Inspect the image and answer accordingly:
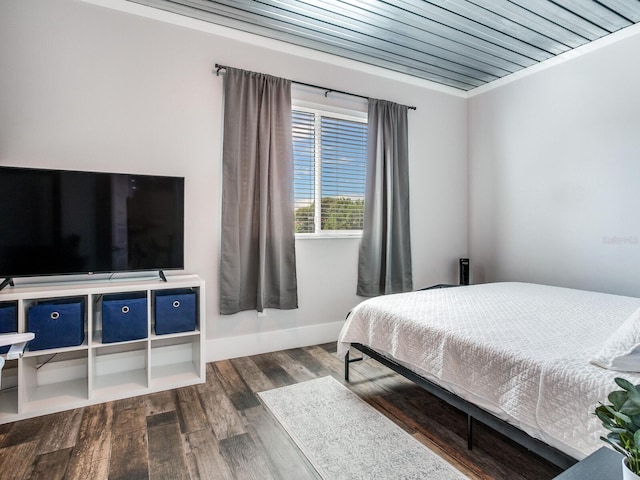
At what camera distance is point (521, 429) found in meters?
1.49

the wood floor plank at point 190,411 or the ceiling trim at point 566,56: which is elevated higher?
the ceiling trim at point 566,56

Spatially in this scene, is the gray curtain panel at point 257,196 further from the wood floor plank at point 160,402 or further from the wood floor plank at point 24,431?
the wood floor plank at point 24,431

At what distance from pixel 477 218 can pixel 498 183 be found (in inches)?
18.8

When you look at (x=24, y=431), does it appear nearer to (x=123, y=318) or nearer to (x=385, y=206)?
(x=123, y=318)

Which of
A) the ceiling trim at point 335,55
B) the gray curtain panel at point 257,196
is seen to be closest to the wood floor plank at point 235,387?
the gray curtain panel at point 257,196

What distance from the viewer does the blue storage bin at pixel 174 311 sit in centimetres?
248

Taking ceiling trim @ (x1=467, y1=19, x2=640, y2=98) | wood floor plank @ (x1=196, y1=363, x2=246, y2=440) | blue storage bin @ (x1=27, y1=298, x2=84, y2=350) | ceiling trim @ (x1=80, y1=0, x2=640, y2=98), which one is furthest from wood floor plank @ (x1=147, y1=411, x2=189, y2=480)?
ceiling trim @ (x1=467, y1=19, x2=640, y2=98)

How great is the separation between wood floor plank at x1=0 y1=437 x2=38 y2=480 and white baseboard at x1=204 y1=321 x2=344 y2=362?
1.19m

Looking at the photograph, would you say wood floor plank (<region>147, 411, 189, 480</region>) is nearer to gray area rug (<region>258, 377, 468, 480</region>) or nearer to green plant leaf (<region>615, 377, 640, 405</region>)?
gray area rug (<region>258, 377, 468, 480</region>)

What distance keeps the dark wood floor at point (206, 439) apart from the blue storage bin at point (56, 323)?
434 millimetres

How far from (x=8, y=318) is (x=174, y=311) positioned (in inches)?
35.1

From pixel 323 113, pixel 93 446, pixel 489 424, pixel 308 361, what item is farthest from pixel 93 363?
pixel 323 113

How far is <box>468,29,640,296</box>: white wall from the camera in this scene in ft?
10.00

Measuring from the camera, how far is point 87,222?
2.41 metres
